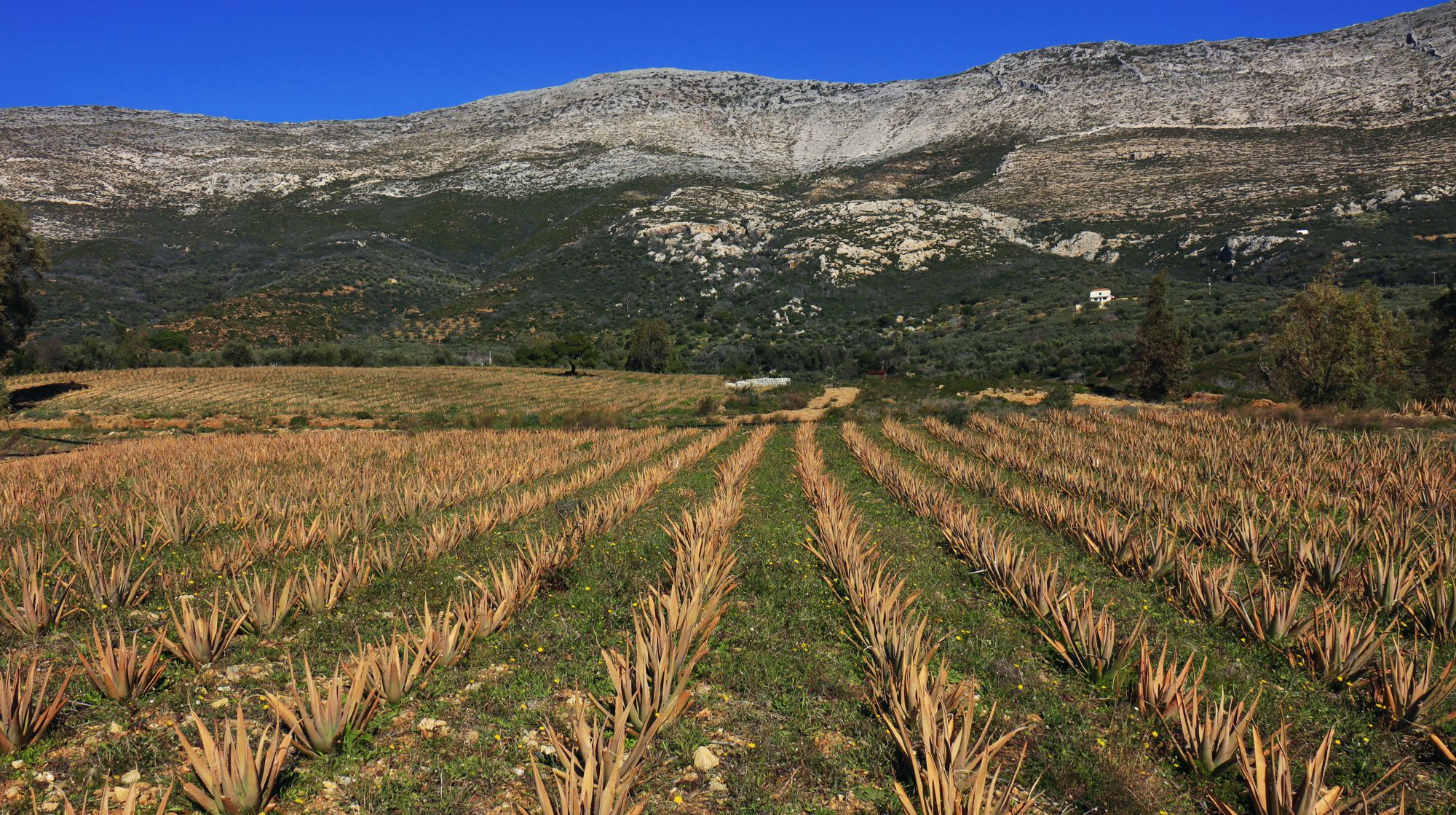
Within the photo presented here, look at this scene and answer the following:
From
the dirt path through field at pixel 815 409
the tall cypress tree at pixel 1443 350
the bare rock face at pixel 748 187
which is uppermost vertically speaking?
the bare rock face at pixel 748 187

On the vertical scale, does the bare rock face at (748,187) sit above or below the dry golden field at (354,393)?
above

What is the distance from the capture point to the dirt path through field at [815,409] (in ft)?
107

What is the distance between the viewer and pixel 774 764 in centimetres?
371

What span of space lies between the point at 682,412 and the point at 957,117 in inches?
3801

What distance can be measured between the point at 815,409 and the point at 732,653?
31729 millimetres

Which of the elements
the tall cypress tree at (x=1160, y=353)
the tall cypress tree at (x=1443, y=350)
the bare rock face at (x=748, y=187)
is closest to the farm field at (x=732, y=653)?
the tall cypress tree at (x=1443, y=350)

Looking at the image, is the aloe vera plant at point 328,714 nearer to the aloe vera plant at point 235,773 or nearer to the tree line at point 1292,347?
the aloe vera plant at point 235,773

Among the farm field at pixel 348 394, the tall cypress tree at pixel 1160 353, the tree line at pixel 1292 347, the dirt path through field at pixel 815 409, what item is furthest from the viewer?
the tall cypress tree at pixel 1160 353

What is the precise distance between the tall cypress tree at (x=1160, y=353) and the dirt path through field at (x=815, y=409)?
15.8m

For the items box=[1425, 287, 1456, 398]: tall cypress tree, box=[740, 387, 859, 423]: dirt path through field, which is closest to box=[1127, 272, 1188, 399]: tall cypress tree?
box=[1425, 287, 1456, 398]: tall cypress tree

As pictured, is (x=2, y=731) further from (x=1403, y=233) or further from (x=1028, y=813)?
(x=1403, y=233)

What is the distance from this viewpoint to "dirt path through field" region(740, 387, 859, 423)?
32.6 meters

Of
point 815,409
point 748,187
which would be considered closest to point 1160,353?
point 815,409

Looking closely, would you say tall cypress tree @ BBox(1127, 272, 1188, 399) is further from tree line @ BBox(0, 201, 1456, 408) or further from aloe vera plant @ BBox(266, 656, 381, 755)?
aloe vera plant @ BBox(266, 656, 381, 755)
